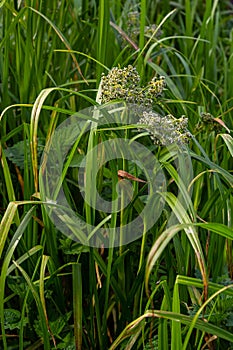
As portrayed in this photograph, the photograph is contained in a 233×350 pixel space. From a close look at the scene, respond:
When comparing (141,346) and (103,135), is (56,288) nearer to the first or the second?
(141,346)

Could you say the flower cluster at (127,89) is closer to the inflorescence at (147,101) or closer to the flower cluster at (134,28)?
the inflorescence at (147,101)

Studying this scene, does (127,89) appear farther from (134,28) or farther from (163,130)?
(134,28)

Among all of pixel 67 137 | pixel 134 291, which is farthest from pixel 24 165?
pixel 134 291

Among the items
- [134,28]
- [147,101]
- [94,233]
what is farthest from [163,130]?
[134,28]

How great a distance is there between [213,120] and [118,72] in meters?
0.31

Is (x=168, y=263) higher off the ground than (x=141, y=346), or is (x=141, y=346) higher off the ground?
(x=168, y=263)

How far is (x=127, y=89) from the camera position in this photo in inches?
43.0

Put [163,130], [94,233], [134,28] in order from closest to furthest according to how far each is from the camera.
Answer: [163,130]
[94,233]
[134,28]

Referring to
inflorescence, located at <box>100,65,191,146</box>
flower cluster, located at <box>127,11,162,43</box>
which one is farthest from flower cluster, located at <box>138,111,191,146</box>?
flower cluster, located at <box>127,11,162,43</box>

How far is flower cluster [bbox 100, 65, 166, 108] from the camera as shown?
1092mm

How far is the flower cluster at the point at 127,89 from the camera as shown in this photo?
109 cm

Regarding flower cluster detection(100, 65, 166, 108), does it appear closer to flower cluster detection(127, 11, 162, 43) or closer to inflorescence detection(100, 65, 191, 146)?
inflorescence detection(100, 65, 191, 146)

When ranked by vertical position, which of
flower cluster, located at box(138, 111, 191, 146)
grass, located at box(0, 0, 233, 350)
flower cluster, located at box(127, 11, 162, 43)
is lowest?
grass, located at box(0, 0, 233, 350)

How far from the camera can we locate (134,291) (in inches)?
50.5
